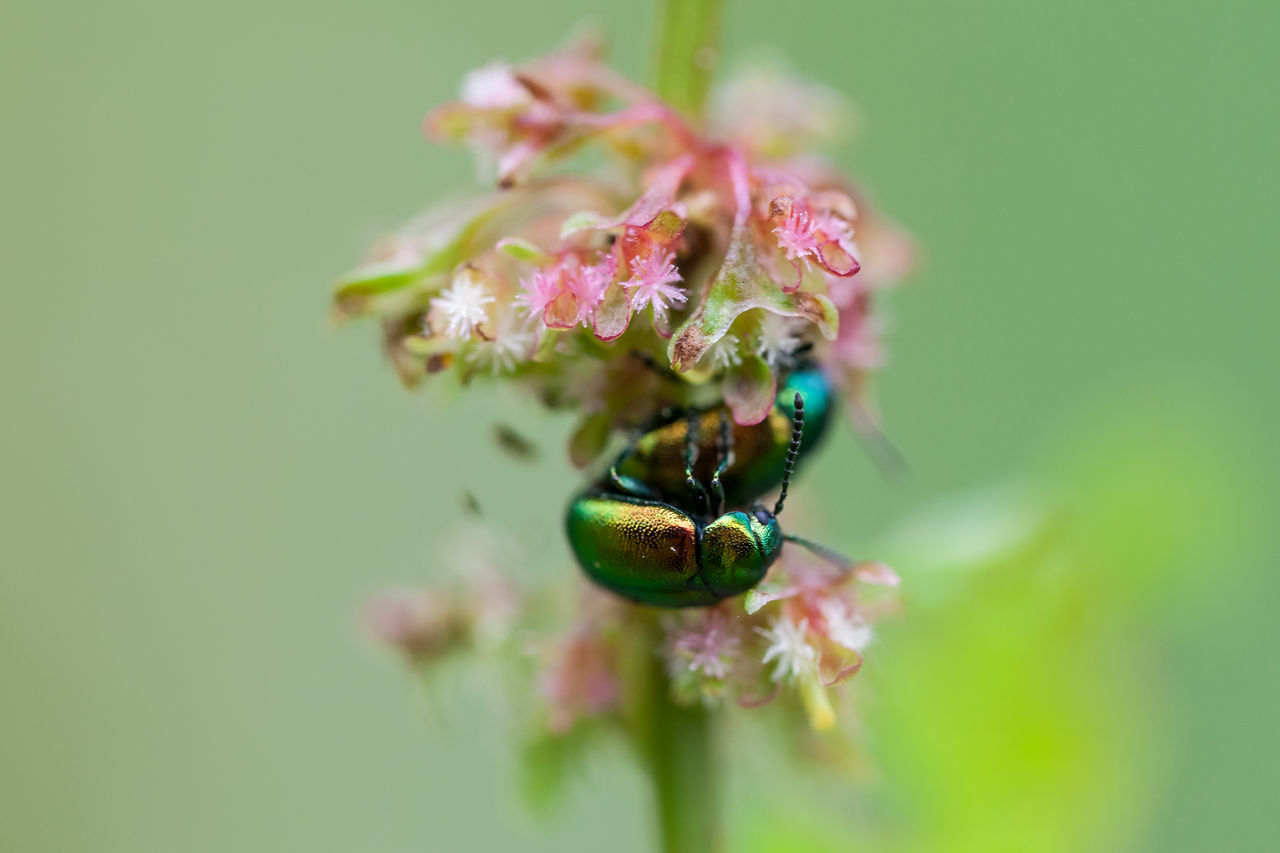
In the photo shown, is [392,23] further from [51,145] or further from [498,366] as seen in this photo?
[498,366]

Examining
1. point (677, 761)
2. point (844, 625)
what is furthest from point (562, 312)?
point (677, 761)

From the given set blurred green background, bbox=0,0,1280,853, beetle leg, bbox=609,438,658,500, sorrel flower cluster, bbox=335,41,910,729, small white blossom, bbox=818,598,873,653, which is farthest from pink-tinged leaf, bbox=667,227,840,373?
blurred green background, bbox=0,0,1280,853

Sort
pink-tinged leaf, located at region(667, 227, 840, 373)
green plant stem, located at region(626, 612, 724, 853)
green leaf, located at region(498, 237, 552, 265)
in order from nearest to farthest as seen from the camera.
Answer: pink-tinged leaf, located at region(667, 227, 840, 373) → green leaf, located at region(498, 237, 552, 265) → green plant stem, located at region(626, 612, 724, 853)

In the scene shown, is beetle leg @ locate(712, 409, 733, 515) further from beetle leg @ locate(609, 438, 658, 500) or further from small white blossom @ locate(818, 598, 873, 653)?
small white blossom @ locate(818, 598, 873, 653)

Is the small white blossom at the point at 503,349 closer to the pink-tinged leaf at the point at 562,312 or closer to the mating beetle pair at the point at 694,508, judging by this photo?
the pink-tinged leaf at the point at 562,312

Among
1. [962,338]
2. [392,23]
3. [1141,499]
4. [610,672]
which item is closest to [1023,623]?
[1141,499]

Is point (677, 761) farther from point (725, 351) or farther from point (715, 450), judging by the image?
point (725, 351)

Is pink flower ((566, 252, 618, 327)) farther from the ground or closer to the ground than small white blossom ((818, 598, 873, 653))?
farther from the ground
